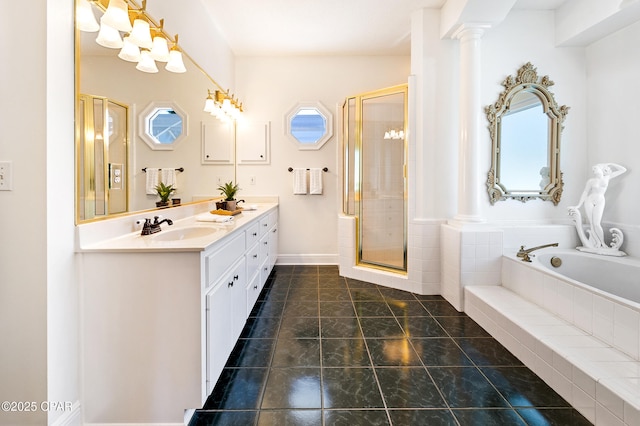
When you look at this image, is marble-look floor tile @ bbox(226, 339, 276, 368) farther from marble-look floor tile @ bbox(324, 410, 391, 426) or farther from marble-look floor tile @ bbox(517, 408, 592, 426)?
marble-look floor tile @ bbox(517, 408, 592, 426)

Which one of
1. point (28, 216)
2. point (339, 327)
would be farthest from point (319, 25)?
point (28, 216)

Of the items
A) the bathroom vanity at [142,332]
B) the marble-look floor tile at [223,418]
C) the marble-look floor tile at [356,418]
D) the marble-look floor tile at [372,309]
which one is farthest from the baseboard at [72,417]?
the marble-look floor tile at [372,309]

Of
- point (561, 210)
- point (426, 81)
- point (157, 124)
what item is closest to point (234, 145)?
point (157, 124)

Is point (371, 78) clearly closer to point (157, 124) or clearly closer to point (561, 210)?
point (561, 210)

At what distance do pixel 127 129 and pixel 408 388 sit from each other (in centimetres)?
210

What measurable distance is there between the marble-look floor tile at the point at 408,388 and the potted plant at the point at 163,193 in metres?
1.80

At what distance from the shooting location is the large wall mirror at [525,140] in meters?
3.00

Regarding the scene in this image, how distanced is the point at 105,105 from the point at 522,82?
3.44 m

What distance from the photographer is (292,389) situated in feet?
5.29

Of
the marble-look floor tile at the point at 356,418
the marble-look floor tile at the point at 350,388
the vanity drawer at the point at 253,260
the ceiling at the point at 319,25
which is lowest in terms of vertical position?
the marble-look floor tile at the point at 356,418

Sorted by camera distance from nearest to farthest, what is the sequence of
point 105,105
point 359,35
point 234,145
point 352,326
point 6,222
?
point 6,222
point 105,105
point 352,326
point 359,35
point 234,145

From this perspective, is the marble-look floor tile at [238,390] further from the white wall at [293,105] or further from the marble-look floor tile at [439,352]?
the white wall at [293,105]

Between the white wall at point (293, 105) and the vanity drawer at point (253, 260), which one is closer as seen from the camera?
the vanity drawer at point (253, 260)

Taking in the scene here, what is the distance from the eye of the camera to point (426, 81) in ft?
9.78
